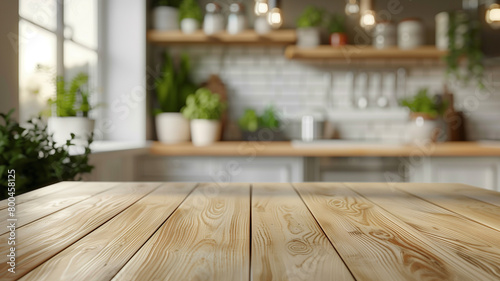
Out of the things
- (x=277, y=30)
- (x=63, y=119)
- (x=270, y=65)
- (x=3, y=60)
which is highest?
(x=277, y=30)

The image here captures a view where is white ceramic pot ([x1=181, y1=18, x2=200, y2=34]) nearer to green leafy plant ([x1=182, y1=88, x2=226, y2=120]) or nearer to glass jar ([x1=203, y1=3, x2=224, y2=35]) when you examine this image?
glass jar ([x1=203, y1=3, x2=224, y2=35])

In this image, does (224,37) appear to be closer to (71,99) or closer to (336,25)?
(336,25)

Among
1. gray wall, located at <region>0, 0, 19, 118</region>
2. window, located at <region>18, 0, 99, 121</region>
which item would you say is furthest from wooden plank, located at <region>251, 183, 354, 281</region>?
window, located at <region>18, 0, 99, 121</region>

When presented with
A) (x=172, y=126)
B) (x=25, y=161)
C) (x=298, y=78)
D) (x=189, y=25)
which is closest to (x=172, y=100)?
(x=172, y=126)

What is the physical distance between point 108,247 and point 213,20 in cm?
269

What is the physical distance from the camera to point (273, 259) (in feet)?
1.93

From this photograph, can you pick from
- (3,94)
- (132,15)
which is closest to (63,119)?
(3,94)

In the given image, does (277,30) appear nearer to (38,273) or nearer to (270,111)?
(270,111)

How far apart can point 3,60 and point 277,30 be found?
6.58 feet

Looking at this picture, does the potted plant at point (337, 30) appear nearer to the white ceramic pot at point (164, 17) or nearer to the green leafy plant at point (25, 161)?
the white ceramic pot at point (164, 17)

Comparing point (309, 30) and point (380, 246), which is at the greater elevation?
point (309, 30)

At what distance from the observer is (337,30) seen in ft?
10.8

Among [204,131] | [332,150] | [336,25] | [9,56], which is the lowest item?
[332,150]

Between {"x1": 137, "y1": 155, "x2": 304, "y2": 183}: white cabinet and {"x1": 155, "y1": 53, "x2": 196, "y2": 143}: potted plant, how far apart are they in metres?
0.34
